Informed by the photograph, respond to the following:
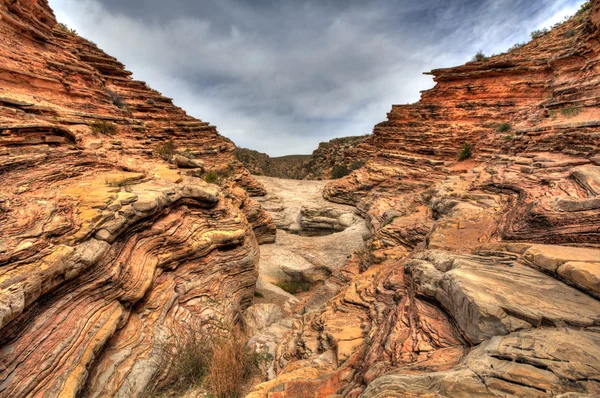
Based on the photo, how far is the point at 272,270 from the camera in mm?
14070

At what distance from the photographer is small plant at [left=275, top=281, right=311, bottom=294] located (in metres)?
13.1

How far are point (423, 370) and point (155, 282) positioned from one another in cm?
685

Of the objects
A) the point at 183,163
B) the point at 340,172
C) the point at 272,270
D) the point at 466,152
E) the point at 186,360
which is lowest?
the point at 272,270

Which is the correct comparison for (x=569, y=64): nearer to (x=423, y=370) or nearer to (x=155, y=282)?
(x=423, y=370)

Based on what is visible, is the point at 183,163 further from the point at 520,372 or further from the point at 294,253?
the point at 520,372

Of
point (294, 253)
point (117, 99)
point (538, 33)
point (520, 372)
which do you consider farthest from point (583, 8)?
point (117, 99)

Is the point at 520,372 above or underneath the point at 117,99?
underneath

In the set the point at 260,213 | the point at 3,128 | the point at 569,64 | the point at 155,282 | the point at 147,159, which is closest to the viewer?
the point at 3,128

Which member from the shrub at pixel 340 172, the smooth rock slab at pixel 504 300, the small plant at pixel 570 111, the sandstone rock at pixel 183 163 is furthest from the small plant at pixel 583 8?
the sandstone rock at pixel 183 163

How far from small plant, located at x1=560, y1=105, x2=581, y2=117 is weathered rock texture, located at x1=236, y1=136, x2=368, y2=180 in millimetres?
17558

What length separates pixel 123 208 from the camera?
21.4 ft

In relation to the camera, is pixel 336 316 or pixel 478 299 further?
pixel 336 316

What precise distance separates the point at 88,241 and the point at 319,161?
41.8 metres

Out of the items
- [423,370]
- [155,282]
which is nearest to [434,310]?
[423,370]
